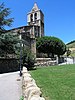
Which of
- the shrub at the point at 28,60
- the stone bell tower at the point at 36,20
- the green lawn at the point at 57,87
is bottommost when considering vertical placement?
the green lawn at the point at 57,87

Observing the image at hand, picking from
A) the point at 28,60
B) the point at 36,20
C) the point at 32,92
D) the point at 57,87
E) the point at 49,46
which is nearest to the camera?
the point at 32,92

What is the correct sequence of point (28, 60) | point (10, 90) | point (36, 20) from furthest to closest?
point (36, 20), point (28, 60), point (10, 90)

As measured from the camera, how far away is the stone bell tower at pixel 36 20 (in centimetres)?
9381

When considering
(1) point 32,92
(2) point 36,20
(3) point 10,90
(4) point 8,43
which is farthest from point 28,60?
(2) point 36,20

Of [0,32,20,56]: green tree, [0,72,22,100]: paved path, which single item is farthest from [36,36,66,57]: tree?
[0,72,22,100]: paved path

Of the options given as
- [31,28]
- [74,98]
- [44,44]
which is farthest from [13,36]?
[31,28]

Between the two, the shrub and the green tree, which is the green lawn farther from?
the shrub

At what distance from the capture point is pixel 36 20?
99.1 metres

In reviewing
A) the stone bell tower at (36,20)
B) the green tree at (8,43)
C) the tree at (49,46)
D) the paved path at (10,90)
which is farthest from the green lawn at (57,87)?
the stone bell tower at (36,20)

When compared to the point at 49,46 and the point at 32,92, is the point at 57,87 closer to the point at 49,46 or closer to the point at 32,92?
the point at 32,92

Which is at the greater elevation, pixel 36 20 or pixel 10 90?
pixel 36 20

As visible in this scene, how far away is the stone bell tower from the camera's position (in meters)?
93.8

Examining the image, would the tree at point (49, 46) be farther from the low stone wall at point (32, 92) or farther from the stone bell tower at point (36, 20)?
the low stone wall at point (32, 92)


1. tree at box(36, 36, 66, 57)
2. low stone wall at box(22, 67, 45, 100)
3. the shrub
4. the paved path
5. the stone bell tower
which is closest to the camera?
low stone wall at box(22, 67, 45, 100)
